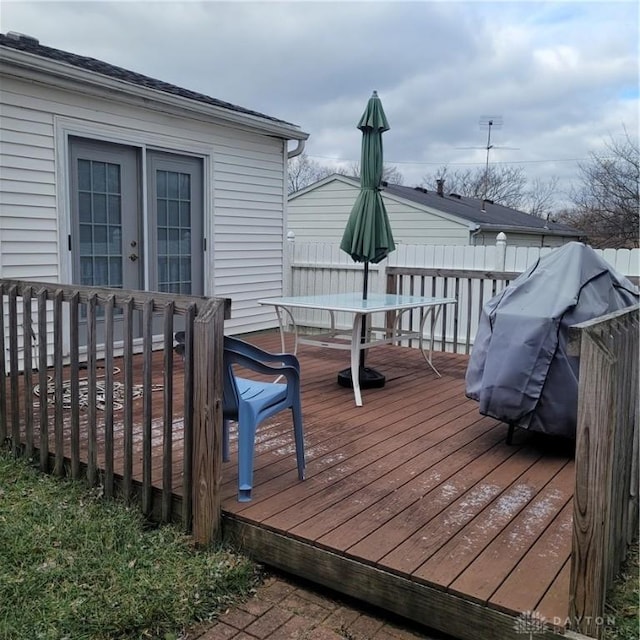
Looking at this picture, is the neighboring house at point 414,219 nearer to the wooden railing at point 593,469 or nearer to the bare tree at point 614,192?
the bare tree at point 614,192

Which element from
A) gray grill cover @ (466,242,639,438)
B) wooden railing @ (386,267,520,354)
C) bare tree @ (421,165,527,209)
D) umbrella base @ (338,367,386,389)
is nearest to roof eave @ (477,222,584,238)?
wooden railing @ (386,267,520,354)

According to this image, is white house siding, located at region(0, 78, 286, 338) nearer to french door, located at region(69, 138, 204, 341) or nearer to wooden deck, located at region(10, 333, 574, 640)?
french door, located at region(69, 138, 204, 341)

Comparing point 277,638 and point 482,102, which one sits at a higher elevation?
point 482,102

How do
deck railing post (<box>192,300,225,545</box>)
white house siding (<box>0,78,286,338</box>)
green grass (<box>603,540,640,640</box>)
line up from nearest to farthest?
green grass (<box>603,540,640,640</box>)
deck railing post (<box>192,300,225,545</box>)
white house siding (<box>0,78,286,338</box>)

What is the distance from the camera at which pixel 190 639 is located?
1.96 metres

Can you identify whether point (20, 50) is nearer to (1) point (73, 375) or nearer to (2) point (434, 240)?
(1) point (73, 375)

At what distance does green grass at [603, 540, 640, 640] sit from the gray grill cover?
898mm

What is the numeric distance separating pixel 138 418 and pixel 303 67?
21.1 ft

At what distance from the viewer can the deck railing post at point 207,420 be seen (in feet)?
7.72

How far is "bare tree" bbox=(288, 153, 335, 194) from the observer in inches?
1244

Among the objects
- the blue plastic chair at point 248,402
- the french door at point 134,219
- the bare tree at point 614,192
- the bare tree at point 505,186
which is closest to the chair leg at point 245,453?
the blue plastic chair at point 248,402

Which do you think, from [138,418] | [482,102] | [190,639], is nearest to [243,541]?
[190,639]

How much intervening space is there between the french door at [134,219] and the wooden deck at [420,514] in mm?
2230

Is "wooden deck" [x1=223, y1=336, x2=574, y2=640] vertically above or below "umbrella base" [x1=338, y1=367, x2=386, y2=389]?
below
